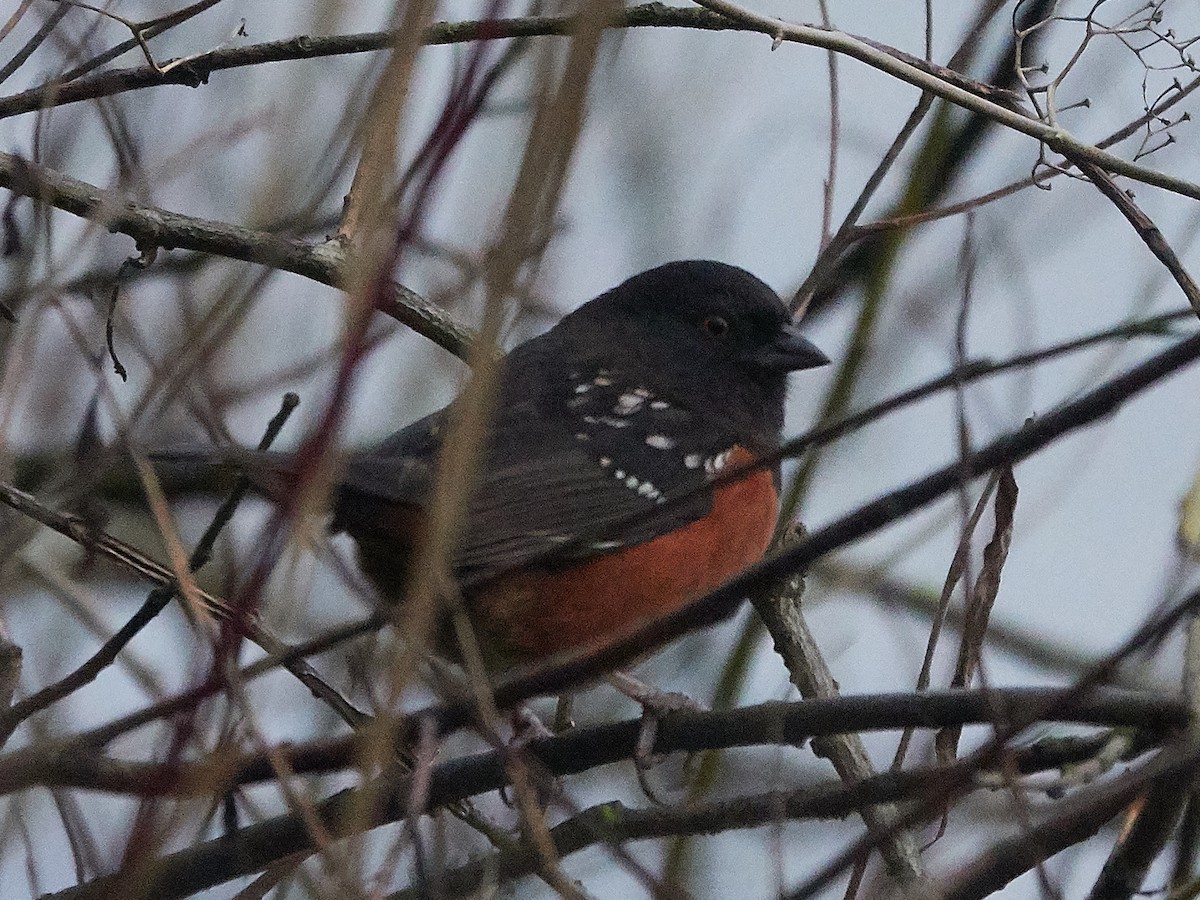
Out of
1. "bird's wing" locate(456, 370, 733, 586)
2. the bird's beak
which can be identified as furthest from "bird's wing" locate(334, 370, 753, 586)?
the bird's beak

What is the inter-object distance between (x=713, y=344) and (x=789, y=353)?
0.59 feet

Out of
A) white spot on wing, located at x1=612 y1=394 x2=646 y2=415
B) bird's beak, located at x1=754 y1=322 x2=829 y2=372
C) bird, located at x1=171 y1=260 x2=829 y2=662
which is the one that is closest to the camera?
bird, located at x1=171 y1=260 x2=829 y2=662

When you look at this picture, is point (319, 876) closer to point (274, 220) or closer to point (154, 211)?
point (154, 211)

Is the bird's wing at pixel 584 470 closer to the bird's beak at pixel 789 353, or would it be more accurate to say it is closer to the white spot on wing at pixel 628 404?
the white spot on wing at pixel 628 404

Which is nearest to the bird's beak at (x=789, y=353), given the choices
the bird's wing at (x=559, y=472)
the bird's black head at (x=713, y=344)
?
the bird's black head at (x=713, y=344)

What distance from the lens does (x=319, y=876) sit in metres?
1.12

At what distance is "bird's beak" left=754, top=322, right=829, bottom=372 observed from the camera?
10.3 ft

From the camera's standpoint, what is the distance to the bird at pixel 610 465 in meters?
2.42

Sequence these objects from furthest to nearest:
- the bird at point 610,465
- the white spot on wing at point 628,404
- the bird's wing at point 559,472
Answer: the white spot on wing at point 628,404 → the bird at point 610,465 → the bird's wing at point 559,472

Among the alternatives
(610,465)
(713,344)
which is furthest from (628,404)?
(713,344)

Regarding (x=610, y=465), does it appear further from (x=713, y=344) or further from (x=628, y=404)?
(x=713, y=344)

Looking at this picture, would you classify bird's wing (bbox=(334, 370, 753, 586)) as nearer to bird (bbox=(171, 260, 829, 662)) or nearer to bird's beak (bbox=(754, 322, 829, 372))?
bird (bbox=(171, 260, 829, 662))

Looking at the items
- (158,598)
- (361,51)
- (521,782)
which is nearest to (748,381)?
(361,51)

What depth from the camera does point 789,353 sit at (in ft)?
10.4
